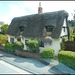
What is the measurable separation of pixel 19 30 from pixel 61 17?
9.20 m

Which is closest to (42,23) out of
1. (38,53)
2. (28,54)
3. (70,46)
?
(38,53)

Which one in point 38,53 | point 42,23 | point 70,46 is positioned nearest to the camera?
point 38,53

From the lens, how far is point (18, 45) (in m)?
15.5

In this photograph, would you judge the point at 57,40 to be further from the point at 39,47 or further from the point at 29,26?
the point at 29,26

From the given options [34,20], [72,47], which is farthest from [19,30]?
[72,47]

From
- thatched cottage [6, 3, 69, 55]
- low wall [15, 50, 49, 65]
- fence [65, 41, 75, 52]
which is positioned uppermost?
thatched cottage [6, 3, 69, 55]

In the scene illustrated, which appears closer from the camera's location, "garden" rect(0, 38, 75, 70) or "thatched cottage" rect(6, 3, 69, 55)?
"garden" rect(0, 38, 75, 70)

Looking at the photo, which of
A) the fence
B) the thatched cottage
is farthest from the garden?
the thatched cottage

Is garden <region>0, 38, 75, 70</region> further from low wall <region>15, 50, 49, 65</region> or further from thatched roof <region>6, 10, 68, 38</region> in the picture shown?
thatched roof <region>6, 10, 68, 38</region>

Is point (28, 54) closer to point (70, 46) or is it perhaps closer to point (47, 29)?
point (47, 29)

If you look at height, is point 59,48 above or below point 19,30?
below

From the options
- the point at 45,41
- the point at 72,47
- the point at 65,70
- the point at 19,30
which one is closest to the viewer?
the point at 65,70

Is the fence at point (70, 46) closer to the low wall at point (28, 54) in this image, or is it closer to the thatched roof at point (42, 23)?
the thatched roof at point (42, 23)

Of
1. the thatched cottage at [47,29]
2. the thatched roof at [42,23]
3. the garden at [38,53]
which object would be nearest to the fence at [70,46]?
the garden at [38,53]
